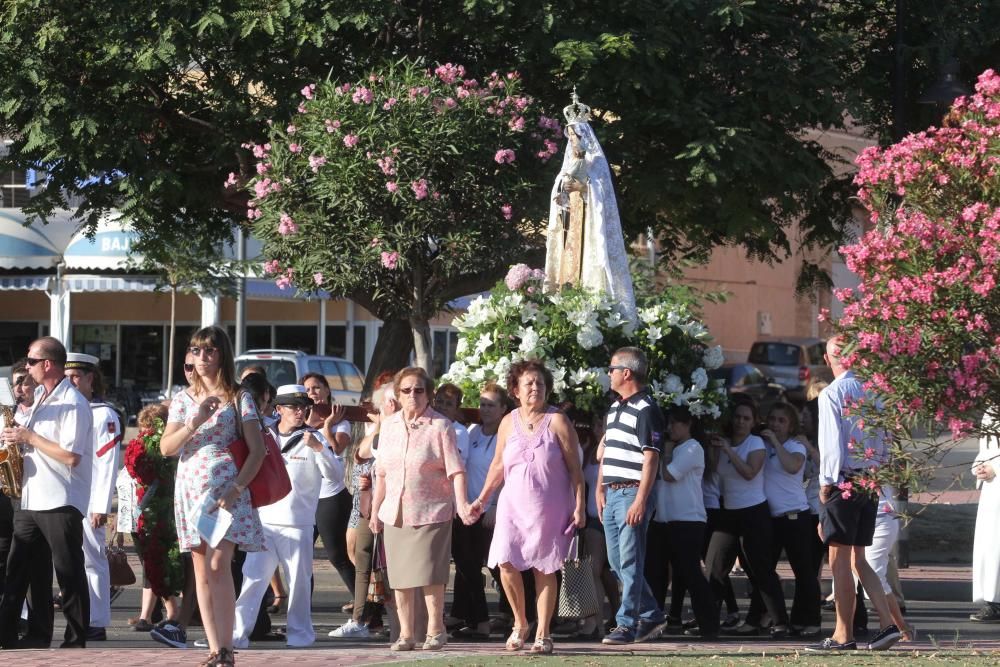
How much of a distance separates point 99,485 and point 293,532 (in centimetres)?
124

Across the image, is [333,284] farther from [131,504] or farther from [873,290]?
[873,290]

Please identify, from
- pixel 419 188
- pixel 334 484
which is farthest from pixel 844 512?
pixel 419 188

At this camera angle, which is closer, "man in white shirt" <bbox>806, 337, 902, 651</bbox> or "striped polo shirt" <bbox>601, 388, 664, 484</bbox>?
"man in white shirt" <bbox>806, 337, 902, 651</bbox>

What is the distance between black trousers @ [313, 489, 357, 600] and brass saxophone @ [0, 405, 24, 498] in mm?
2687

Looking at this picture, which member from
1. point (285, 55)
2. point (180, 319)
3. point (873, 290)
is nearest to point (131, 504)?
point (873, 290)

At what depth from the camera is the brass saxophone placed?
9336 mm

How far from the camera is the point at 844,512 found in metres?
9.79

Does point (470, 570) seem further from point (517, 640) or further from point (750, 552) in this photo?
point (750, 552)

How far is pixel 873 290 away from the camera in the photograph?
7.95m

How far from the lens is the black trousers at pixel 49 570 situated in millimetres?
9336

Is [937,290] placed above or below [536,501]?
above

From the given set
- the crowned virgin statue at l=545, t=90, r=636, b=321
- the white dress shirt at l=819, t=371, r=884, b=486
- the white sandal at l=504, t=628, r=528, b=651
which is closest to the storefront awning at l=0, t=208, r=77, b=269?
the crowned virgin statue at l=545, t=90, r=636, b=321

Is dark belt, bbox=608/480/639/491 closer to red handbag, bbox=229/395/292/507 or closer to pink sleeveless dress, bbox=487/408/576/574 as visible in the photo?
pink sleeveless dress, bbox=487/408/576/574

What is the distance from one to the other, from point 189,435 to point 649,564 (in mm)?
4130
